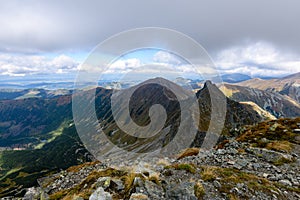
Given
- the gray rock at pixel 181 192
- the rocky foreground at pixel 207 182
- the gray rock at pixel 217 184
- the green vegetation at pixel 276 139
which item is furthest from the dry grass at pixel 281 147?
the gray rock at pixel 181 192

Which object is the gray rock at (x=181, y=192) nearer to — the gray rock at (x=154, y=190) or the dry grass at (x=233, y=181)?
the gray rock at (x=154, y=190)

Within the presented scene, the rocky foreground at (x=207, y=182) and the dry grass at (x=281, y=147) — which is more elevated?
the rocky foreground at (x=207, y=182)

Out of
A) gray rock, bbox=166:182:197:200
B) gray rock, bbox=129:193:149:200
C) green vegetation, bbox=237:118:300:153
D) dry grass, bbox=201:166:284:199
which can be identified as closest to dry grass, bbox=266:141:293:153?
green vegetation, bbox=237:118:300:153

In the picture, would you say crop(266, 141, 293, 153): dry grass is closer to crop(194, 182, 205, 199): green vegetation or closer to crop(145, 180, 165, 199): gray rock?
crop(194, 182, 205, 199): green vegetation

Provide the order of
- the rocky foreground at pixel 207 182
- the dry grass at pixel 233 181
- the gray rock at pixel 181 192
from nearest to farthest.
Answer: the gray rock at pixel 181 192 < the rocky foreground at pixel 207 182 < the dry grass at pixel 233 181

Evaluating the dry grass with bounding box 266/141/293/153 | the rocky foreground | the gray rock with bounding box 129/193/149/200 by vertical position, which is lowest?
the dry grass with bounding box 266/141/293/153

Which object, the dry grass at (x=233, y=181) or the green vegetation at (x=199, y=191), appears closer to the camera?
the green vegetation at (x=199, y=191)

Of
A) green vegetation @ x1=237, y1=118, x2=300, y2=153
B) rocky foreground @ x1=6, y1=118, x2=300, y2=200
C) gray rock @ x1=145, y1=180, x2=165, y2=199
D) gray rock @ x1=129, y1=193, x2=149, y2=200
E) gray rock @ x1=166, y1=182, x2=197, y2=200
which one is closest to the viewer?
gray rock @ x1=129, y1=193, x2=149, y2=200

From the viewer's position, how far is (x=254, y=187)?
14.7 m

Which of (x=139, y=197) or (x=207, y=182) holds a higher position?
(x=139, y=197)

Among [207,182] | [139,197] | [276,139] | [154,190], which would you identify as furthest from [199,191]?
[276,139]

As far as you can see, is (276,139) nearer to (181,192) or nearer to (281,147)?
(281,147)

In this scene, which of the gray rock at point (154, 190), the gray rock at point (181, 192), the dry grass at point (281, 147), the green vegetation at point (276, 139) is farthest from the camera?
the green vegetation at point (276, 139)

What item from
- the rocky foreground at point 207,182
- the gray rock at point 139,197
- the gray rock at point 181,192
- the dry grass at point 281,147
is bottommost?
the dry grass at point 281,147
